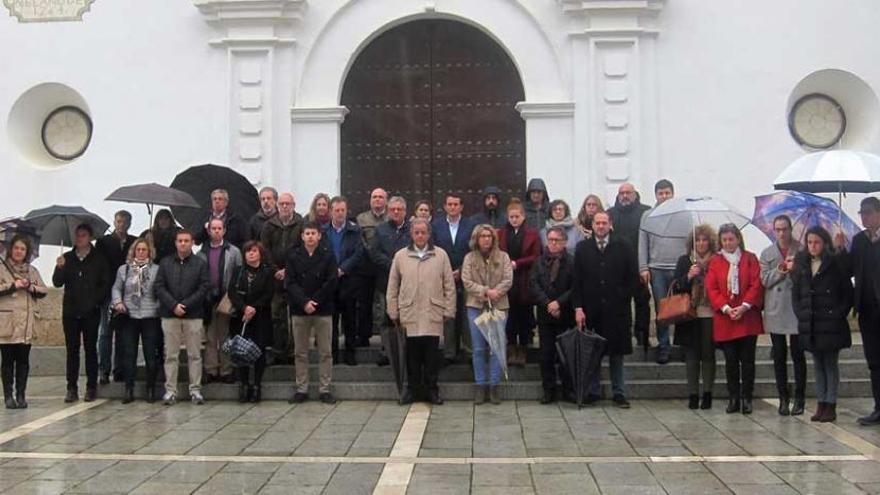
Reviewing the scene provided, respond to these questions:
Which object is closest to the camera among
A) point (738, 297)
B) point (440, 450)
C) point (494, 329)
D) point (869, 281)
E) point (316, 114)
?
point (440, 450)

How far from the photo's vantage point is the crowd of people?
9.20 m

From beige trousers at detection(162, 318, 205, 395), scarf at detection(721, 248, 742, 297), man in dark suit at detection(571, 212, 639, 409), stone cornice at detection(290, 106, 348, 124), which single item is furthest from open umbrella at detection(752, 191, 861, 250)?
stone cornice at detection(290, 106, 348, 124)

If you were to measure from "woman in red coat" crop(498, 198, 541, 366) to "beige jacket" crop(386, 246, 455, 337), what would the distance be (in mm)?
710

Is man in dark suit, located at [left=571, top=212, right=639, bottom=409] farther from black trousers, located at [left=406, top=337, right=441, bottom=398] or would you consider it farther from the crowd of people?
black trousers, located at [left=406, top=337, right=441, bottom=398]

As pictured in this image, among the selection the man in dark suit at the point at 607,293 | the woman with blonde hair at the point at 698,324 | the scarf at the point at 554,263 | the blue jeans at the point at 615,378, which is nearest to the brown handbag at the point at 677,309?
the woman with blonde hair at the point at 698,324

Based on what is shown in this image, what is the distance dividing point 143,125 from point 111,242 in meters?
3.30

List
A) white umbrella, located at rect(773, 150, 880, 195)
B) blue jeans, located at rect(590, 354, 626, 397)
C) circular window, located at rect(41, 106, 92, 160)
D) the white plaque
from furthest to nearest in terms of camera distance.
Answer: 1. circular window, located at rect(41, 106, 92, 160)
2. the white plaque
3. blue jeans, located at rect(590, 354, 626, 397)
4. white umbrella, located at rect(773, 150, 880, 195)

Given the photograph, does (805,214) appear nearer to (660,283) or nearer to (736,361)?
(736,361)

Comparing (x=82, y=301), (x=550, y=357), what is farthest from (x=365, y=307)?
(x=82, y=301)

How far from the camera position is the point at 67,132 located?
45.1 feet

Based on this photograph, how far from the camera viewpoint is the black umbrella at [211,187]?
11.0m

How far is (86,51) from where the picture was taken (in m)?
13.5

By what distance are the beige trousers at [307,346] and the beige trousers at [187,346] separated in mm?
978

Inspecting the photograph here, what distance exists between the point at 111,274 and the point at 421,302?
10.9ft
